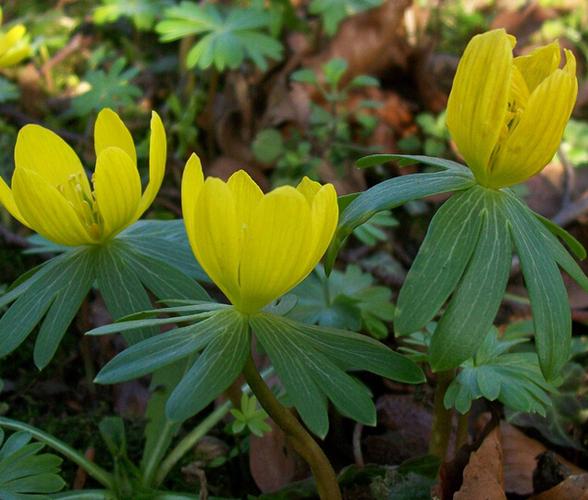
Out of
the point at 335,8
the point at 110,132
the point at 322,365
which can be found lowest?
the point at 322,365

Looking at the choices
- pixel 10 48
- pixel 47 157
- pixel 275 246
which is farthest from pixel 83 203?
pixel 10 48

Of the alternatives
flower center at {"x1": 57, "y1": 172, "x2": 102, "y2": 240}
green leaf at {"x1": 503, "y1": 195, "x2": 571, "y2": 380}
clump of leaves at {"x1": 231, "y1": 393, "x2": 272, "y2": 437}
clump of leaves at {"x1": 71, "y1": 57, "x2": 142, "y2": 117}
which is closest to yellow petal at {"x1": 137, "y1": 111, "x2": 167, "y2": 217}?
flower center at {"x1": 57, "y1": 172, "x2": 102, "y2": 240}

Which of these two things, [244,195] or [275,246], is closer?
[275,246]

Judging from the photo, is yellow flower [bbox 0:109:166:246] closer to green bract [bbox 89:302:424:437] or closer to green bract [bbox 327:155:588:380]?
green bract [bbox 89:302:424:437]

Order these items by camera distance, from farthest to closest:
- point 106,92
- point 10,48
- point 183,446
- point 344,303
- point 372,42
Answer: point 372,42, point 106,92, point 10,48, point 344,303, point 183,446

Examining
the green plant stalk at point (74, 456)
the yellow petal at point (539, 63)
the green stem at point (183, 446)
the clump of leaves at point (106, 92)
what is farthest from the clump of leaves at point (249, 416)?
the clump of leaves at point (106, 92)

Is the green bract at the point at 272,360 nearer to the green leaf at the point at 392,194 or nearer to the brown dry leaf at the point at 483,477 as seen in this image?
the green leaf at the point at 392,194

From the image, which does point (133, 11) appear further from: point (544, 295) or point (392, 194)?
point (544, 295)

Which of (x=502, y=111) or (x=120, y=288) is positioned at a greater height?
(x=502, y=111)
